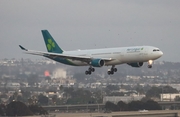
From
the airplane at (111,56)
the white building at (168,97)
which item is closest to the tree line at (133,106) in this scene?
the white building at (168,97)

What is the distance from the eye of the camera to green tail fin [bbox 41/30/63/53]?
281 feet

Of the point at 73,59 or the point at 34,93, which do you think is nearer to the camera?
the point at 73,59

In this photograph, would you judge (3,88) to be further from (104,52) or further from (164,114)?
(104,52)

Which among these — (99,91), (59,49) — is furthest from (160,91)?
(59,49)

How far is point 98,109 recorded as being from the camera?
122 metres

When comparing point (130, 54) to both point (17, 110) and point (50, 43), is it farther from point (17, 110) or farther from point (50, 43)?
point (17, 110)

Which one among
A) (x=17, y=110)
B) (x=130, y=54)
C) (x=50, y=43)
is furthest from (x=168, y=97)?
(x=130, y=54)

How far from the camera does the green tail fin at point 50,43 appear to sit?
85.6 meters

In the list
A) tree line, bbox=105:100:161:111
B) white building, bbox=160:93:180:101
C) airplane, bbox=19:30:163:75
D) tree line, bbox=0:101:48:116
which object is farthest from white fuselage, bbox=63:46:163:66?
white building, bbox=160:93:180:101

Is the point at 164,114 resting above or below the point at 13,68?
below

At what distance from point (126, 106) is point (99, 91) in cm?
3656

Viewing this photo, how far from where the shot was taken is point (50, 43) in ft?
286

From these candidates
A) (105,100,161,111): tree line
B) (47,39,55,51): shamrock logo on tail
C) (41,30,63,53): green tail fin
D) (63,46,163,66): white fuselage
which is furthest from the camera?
(105,100,161,111): tree line

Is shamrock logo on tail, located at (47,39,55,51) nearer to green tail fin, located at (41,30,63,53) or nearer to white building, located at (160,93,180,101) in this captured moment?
green tail fin, located at (41,30,63,53)
